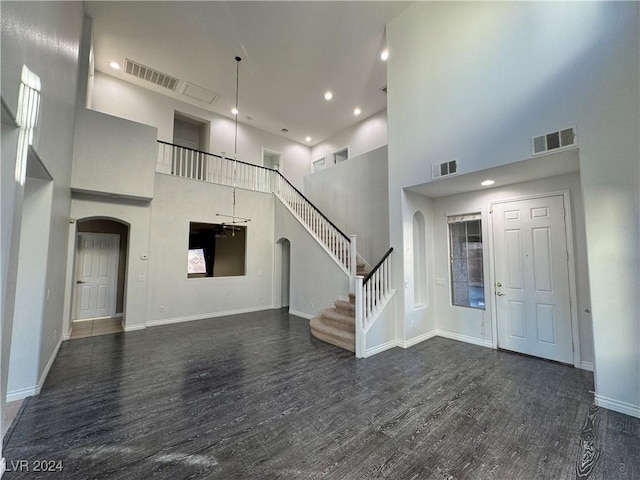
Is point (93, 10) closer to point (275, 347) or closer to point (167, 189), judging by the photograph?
point (167, 189)

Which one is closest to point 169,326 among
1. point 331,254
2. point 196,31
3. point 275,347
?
point 275,347

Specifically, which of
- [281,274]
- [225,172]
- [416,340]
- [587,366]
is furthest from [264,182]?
[587,366]

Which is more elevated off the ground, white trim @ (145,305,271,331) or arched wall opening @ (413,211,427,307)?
arched wall opening @ (413,211,427,307)

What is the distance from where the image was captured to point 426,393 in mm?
2984

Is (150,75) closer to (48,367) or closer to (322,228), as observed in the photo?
(322,228)

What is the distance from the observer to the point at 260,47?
18.7ft

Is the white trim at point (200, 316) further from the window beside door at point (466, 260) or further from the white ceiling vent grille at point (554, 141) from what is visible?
the white ceiling vent grille at point (554, 141)

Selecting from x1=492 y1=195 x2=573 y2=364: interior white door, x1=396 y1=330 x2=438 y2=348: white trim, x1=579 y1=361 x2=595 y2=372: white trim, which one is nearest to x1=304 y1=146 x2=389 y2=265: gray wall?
x1=396 y1=330 x2=438 y2=348: white trim

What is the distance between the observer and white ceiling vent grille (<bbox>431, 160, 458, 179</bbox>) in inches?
153

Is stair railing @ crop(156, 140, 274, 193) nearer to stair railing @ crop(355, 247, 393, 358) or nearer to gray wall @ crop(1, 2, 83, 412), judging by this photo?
gray wall @ crop(1, 2, 83, 412)

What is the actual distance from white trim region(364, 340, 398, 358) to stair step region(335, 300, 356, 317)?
0.81m

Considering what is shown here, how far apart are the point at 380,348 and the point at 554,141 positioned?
3.63 meters

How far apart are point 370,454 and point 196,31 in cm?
731

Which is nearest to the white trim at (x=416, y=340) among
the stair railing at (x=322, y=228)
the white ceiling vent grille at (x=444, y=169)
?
the stair railing at (x=322, y=228)
